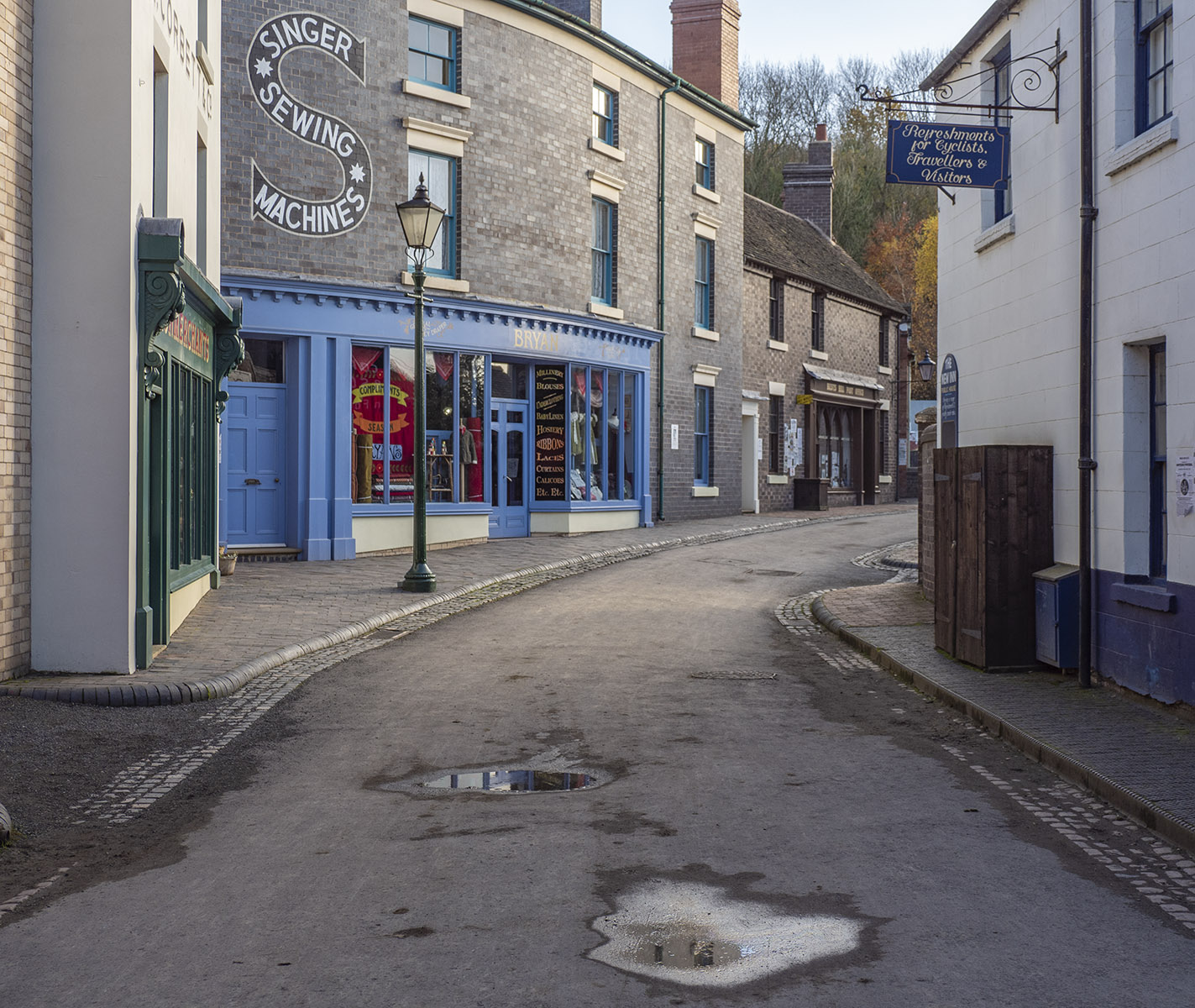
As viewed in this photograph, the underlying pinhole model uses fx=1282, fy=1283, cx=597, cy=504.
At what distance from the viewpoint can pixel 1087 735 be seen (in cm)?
766

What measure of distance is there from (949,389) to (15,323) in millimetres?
8948

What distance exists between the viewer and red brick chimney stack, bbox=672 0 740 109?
101 feet

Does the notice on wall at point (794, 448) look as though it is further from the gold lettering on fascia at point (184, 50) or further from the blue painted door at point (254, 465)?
the gold lettering on fascia at point (184, 50)

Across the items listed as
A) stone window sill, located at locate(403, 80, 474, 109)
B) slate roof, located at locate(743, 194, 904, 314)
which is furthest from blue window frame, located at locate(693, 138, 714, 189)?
stone window sill, located at locate(403, 80, 474, 109)

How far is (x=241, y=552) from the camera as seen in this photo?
18875mm

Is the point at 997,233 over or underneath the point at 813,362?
underneath

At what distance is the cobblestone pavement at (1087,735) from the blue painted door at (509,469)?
11095mm

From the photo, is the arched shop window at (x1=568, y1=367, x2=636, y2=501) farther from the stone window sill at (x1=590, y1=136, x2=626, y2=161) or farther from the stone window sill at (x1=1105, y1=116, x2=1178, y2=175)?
the stone window sill at (x1=1105, y1=116, x2=1178, y2=175)

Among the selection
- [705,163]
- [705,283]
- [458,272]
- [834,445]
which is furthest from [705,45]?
[458,272]

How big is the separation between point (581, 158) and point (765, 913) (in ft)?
69.8

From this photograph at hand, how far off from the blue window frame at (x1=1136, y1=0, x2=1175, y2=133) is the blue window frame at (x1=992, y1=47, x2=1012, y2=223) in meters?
2.27

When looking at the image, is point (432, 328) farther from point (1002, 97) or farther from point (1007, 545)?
point (1007, 545)

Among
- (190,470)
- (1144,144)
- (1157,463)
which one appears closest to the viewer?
(1144,144)

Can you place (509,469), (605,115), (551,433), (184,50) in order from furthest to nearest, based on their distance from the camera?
(605,115) < (551,433) < (509,469) < (184,50)
